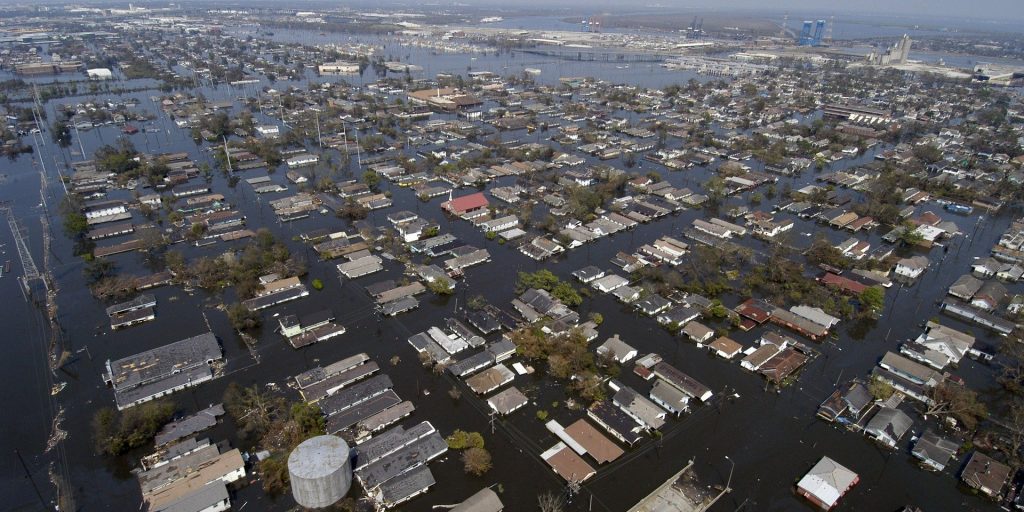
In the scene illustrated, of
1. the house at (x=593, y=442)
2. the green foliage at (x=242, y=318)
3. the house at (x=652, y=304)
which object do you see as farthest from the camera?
the house at (x=652, y=304)

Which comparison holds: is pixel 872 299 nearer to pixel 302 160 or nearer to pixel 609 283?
pixel 609 283

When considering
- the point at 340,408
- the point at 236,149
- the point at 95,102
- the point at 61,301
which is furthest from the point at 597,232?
the point at 95,102

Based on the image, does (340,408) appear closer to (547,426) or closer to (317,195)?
(547,426)

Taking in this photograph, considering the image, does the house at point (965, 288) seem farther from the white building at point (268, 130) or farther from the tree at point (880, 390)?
the white building at point (268, 130)

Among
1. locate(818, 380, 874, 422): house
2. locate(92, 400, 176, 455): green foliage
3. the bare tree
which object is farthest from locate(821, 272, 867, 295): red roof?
locate(92, 400, 176, 455): green foliage

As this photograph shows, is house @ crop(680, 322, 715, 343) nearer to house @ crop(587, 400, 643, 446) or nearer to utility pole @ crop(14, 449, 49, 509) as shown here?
house @ crop(587, 400, 643, 446)

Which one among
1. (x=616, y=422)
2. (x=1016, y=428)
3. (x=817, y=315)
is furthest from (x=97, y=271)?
(x=1016, y=428)

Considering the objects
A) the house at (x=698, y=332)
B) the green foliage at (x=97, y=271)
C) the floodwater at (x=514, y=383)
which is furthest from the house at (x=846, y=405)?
the green foliage at (x=97, y=271)
